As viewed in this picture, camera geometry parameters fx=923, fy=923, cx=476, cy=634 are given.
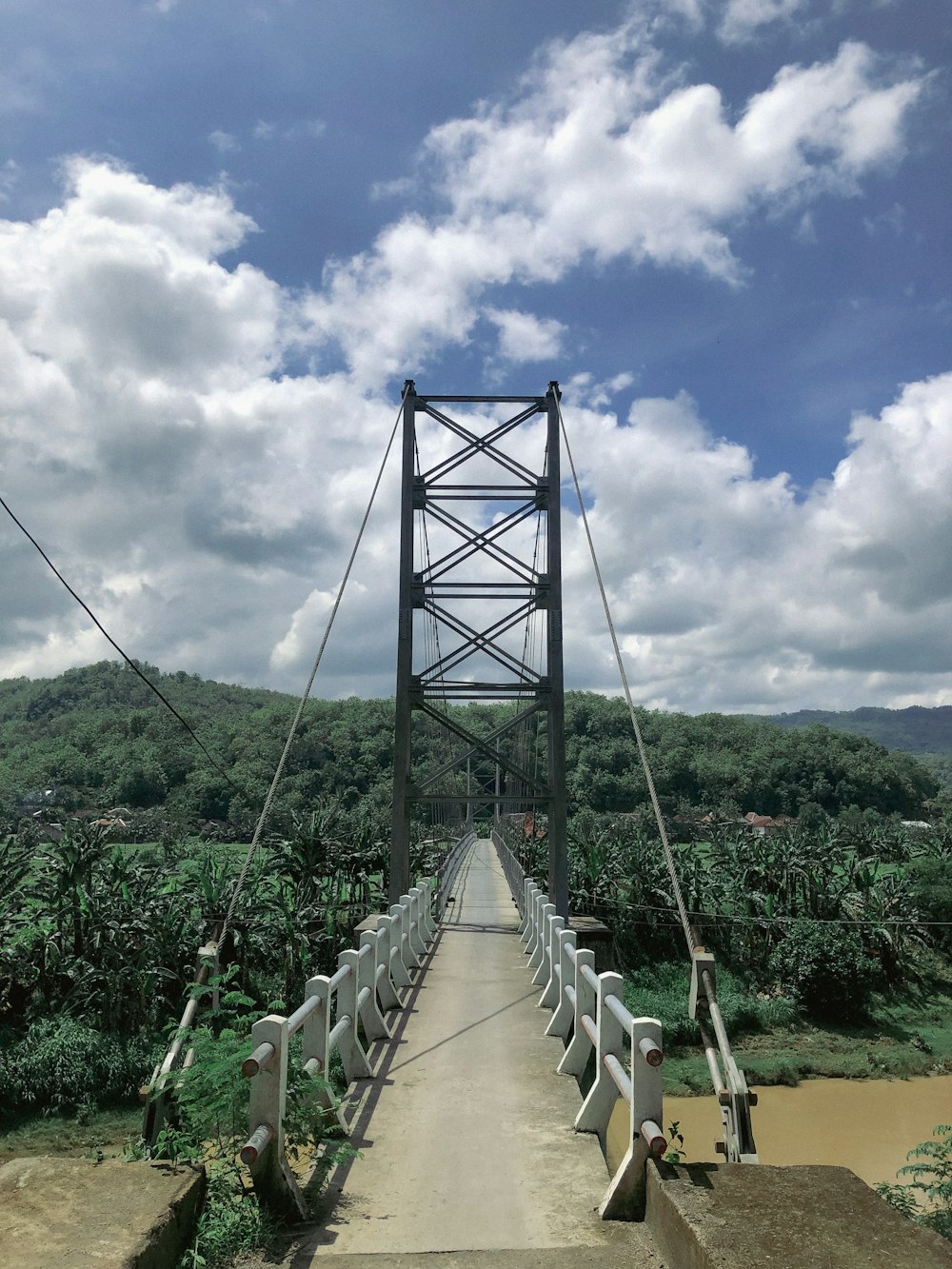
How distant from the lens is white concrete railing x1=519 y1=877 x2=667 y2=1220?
3818mm

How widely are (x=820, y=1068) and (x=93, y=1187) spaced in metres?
16.8

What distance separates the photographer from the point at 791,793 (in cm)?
7731

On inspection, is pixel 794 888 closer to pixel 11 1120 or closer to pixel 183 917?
pixel 183 917

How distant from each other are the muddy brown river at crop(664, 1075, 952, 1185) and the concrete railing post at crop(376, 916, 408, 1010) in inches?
245

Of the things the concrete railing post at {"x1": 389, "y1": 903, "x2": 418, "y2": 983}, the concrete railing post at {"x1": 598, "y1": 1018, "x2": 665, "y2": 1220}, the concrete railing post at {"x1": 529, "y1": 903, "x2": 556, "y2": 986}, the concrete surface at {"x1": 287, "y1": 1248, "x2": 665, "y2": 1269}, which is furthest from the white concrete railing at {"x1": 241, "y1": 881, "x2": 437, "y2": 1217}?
the concrete railing post at {"x1": 529, "y1": 903, "x2": 556, "y2": 986}

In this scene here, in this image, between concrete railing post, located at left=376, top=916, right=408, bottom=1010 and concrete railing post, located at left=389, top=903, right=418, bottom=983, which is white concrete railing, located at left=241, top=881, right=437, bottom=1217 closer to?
concrete railing post, located at left=376, top=916, right=408, bottom=1010

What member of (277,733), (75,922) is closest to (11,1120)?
(75,922)

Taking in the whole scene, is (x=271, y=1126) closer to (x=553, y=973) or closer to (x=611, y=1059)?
(x=611, y=1059)

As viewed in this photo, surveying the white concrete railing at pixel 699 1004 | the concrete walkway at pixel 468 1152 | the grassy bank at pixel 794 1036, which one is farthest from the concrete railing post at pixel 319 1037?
the grassy bank at pixel 794 1036

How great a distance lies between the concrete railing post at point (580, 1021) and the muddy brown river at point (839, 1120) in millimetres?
7409

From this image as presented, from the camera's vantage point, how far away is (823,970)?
19938mm

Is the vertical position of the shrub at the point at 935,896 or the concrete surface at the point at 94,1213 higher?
the concrete surface at the point at 94,1213

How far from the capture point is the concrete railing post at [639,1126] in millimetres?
3803

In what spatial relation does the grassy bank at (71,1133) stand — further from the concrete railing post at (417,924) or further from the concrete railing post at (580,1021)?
the concrete railing post at (580,1021)
